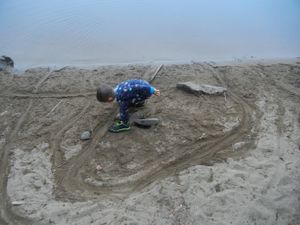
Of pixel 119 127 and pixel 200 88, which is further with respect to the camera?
pixel 200 88

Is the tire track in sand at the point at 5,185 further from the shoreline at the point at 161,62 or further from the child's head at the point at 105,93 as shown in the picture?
the shoreline at the point at 161,62

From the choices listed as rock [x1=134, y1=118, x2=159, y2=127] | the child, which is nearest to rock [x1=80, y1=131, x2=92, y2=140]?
the child

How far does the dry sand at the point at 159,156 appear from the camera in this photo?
390 cm

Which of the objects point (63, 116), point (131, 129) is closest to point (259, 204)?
point (131, 129)

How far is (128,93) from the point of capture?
17.0 ft

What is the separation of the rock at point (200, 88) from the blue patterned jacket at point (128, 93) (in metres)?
1.19

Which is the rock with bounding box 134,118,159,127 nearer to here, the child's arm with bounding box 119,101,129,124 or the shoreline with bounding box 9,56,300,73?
the child's arm with bounding box 119,101,129,124

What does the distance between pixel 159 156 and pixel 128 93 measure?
117cm

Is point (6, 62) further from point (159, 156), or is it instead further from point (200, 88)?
point (159, 156)

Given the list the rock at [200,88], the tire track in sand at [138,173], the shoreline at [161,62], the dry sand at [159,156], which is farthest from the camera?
the shoreline at [161,62]

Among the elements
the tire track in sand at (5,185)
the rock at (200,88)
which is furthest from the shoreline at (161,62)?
the tire track in sand at (5,185)

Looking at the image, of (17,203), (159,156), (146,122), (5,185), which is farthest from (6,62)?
(159,156)

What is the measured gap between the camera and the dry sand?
3.90 metres

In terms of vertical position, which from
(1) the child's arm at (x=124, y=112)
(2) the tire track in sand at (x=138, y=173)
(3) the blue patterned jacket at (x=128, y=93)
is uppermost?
(3) the blue patterned jacket at (x=128, y=93)
